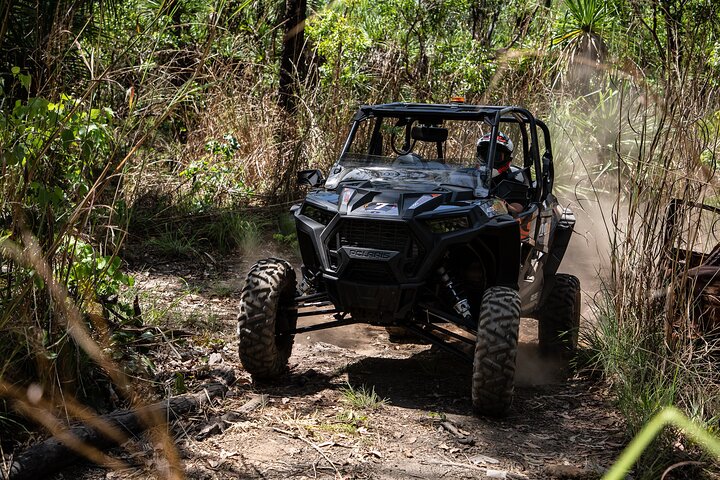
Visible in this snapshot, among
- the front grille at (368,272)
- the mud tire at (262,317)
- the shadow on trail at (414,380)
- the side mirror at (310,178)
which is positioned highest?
the side mirror at (310,178)

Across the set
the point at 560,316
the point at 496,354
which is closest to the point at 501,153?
the point at 560,316

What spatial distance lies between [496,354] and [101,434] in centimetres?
221

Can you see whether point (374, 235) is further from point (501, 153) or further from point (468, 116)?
point (501, 153)

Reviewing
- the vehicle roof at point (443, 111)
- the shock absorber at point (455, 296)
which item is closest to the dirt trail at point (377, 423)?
the shock absorber at point (455, 296)

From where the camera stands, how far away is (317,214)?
204 inches

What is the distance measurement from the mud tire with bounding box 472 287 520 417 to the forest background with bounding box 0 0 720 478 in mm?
701

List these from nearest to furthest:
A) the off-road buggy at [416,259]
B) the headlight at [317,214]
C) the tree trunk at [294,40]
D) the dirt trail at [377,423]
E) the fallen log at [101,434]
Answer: the fallen log at [101,434] < the dirt trail at [377,423] < the off-road buggy at [416,259] < the headlight at [317,214] < the tree trunk at [294,40]

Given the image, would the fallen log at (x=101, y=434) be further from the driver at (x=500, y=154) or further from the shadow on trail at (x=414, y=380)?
the driver at (x=500, y=154)

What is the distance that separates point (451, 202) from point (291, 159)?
5.00 meters

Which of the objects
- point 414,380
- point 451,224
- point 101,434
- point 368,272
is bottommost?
point 414,380

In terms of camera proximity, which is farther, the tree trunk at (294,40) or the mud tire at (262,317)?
the tree trunk at (294,40)

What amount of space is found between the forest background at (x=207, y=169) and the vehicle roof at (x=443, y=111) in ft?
2.72

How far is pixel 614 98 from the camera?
12.2m

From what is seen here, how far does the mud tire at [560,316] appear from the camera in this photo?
6.22 m
